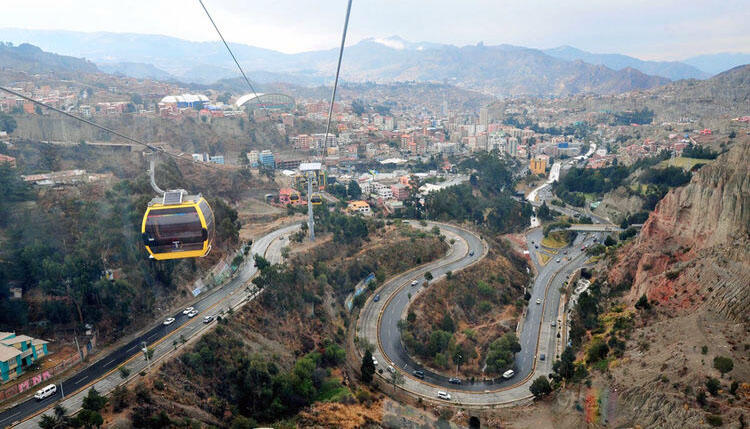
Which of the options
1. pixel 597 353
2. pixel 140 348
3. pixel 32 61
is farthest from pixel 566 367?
pixel 32 61

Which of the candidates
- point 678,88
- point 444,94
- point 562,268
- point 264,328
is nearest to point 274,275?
point 264,328

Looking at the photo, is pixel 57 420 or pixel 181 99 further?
pixel 181 99

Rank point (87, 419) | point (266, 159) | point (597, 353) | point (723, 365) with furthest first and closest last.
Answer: point (266, 159), point (597, 353), point (723, 365), point (87, 419)

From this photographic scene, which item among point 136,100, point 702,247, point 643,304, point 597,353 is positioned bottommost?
point 597,353

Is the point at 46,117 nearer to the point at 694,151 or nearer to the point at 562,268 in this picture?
the point at 562,268

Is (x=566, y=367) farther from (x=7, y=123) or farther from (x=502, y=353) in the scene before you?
(x=7, y=123)
